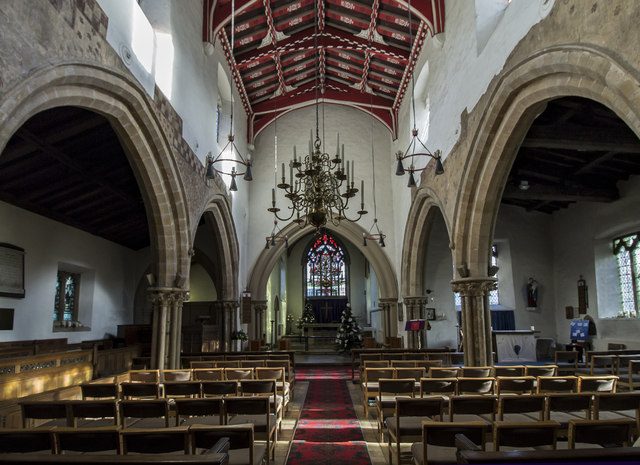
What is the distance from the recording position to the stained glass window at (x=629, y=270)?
11.6 m

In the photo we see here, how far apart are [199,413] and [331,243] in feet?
65.5

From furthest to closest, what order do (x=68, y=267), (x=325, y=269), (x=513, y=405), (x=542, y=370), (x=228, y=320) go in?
(x=325, y=269) < (x=228, y=320) < (x=68, y=267) < (x=542, y=370) < (x=513, y=405)

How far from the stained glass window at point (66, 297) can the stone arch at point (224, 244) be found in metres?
3.52

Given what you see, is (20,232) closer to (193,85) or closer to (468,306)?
(193,85)

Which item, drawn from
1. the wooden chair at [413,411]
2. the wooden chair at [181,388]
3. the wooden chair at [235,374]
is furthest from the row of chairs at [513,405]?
the wooden chair at [235,374]

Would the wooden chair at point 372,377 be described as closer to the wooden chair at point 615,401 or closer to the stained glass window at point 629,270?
the wooden chair at point 615,401

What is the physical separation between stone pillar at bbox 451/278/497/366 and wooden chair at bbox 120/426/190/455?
6.65 meters

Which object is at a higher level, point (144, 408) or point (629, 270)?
point (629, 270)

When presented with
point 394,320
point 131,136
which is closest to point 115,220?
point 131,136

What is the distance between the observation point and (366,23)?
12.0 metres

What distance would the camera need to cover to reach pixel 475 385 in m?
5.18

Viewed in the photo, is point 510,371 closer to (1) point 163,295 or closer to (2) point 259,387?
(2) point 259,387

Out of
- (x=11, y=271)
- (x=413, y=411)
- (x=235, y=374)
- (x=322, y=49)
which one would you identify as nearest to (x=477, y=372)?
(x=413, y=411)

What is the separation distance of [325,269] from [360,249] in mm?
8023
